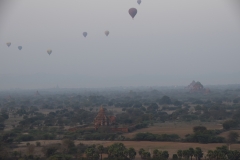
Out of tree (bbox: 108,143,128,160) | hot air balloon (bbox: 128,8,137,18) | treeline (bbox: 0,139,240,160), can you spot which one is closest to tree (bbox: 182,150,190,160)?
treeline (bbox: 0,139,240,160)

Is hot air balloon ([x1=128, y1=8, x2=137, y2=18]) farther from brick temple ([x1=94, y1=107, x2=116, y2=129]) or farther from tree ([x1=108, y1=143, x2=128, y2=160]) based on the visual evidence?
tree ([x1=108, y1=143, x2=128, y2=160])

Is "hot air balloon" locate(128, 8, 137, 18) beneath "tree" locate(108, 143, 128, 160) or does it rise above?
above

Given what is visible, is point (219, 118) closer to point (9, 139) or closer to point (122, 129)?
point (122, 129)

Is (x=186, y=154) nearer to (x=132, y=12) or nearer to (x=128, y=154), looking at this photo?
(x=128, y=154)

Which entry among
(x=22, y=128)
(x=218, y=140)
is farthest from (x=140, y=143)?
(x=22, y=128)

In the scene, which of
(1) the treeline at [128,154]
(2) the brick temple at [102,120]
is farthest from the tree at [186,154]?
(2) the brick temple at [102,120]

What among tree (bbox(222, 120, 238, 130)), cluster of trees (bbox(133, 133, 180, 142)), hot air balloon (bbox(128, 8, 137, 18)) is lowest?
cluster of trees (bbox(133, 133, 180, 142))

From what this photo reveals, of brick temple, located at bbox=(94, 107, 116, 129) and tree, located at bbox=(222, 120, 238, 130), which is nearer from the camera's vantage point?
tree, located at bbox=(222, 120, 238, 130)

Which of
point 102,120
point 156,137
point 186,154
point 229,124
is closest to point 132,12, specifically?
point 102,120

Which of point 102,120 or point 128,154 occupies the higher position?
point 102,120

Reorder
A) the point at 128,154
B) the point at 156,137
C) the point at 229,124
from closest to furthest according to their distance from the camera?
the point at 128,154
the point at 156,137
the point at 229,124

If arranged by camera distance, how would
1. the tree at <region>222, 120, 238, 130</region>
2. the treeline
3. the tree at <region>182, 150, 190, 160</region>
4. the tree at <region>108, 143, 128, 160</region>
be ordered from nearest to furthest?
the treeline
the tree at <region>182, 150, 190, 160</region>
the tree at <region>108, 143, 128, 160</region>
the tree at <region>222, 120, 238, 130</region>
